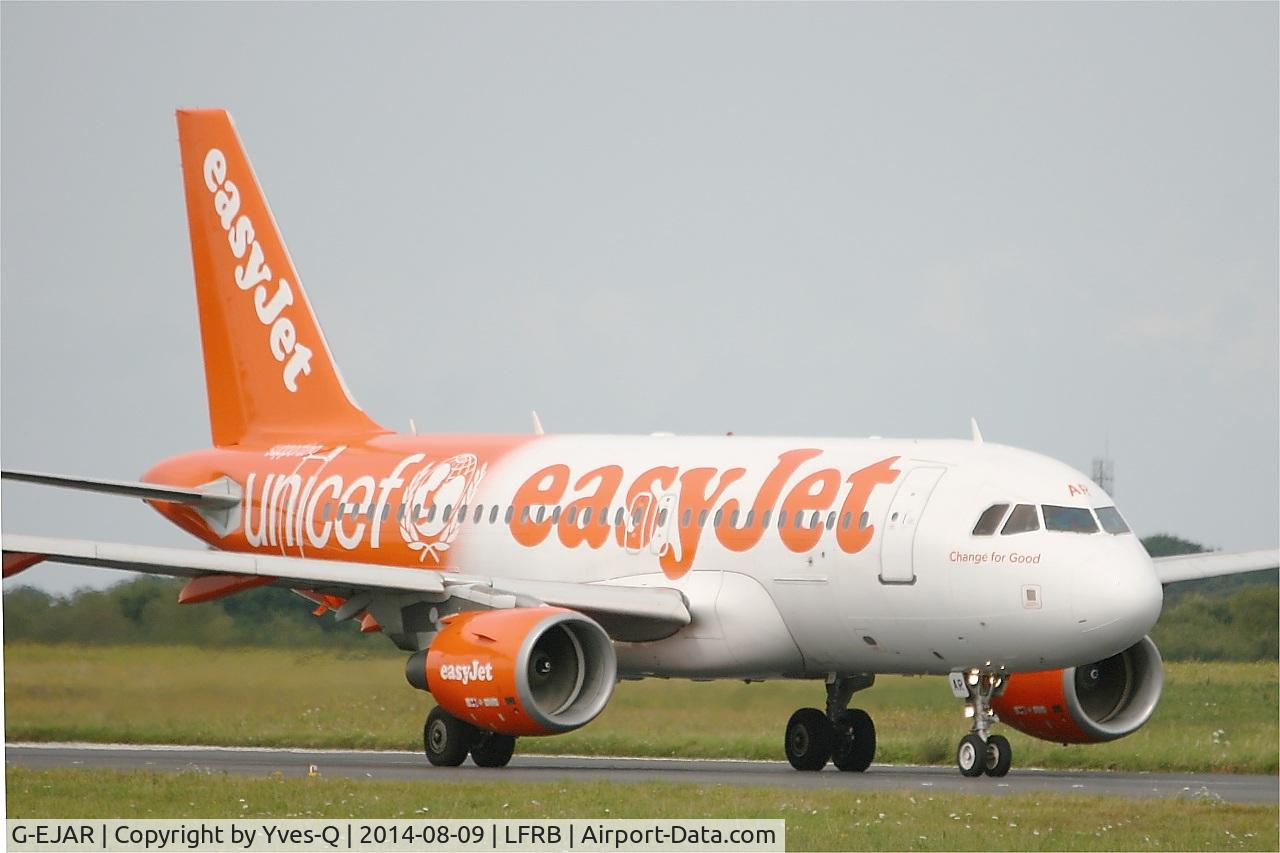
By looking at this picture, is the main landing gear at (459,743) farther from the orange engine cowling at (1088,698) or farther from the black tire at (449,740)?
the orange engine cowling at (1088,698)

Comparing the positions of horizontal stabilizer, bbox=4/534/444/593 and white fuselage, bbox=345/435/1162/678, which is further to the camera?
horizontal stabilizer, bbox=4/534/444/593

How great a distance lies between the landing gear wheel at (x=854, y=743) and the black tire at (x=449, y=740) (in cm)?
440

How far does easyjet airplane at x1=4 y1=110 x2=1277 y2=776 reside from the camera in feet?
89.0

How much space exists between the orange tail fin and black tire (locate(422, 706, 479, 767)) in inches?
339

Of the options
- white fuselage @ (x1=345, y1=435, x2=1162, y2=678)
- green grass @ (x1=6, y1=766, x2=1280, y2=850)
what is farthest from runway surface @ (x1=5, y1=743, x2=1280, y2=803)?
green grass @ (x1=6, y1=766, x2=1280, y2=850)

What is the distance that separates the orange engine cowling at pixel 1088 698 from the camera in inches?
1161

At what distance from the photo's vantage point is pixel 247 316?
39.4 m

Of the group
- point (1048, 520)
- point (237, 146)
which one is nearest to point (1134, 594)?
point (1048, 520)

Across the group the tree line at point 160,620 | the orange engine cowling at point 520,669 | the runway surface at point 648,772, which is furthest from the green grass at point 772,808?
the tree line at point 160,620

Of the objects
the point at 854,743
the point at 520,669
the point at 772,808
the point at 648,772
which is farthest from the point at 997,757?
the point at 772,808

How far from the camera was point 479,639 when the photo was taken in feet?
90.6
